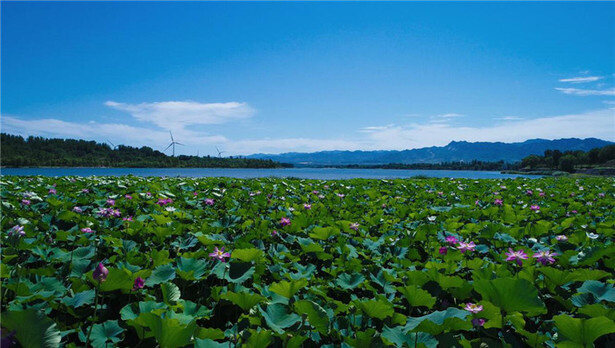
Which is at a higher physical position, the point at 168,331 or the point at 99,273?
the point at 99,273

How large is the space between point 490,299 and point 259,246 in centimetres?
186

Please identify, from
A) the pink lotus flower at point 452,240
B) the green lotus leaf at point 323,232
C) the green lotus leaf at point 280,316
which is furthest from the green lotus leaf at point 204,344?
the pink lotus flower at point 452,240

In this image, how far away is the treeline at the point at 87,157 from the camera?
9862 centimetres

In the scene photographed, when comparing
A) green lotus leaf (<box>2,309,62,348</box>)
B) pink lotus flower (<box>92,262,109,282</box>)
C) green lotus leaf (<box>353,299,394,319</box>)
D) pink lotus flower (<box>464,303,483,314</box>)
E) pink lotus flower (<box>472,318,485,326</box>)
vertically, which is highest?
pink lotus flower (<box>92,262,109,282</box>)

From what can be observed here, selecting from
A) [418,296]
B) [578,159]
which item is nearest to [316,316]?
[418,296]

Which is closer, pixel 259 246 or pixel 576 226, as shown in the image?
pixel 259 246

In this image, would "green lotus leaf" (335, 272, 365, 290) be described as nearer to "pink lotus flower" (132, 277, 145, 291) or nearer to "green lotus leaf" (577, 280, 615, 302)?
"pink lotus flower" (132, 277, 145, 291)

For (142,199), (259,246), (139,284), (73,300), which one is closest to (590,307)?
(259,246)

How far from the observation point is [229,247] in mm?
2896

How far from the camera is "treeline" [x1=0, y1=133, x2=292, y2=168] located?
98.6 m

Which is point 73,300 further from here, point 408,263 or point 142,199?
point 142,199

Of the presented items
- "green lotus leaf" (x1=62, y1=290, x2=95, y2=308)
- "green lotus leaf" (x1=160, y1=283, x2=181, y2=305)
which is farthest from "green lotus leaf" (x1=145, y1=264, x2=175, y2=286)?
→ "green lotus leaf" (x1=62, y1=290, x2=95, y2=308)

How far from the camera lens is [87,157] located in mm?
119750

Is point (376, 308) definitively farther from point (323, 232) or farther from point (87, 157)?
point (87, 157)
